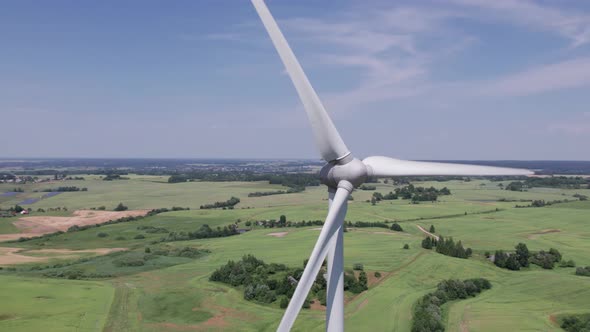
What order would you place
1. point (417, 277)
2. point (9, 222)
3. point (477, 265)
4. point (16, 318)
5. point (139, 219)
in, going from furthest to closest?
point (139, 219)
point (9, 222)
point (477, 265)
point (417, 277)
point (16, 318)

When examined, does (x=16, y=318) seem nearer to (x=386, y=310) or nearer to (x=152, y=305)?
(x=152, y=305)

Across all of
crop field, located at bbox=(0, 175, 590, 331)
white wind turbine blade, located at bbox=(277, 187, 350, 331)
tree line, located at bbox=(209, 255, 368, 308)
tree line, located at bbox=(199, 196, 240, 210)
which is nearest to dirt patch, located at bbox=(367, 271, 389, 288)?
crop field, located at bbox=(0, 175, 590, 331)

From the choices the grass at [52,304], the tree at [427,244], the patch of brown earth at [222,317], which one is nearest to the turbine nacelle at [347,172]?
the patch of brown earth at [222,317]

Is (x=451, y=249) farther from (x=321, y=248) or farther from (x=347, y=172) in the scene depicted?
(x=321, y=248)

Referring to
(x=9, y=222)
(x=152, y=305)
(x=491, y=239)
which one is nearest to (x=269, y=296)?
(x=152, y=305)

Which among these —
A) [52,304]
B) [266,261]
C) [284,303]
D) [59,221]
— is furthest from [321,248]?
[59,221]

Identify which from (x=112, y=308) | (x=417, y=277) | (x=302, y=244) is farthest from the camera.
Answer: (x=302, y=244)

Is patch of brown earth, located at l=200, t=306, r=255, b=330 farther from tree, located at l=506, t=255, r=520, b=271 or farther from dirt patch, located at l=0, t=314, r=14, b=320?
tree, located at l=506, t=255, r=520, b=271

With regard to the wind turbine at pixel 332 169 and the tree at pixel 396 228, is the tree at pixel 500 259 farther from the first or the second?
the wind turbine at pixel 332 169
